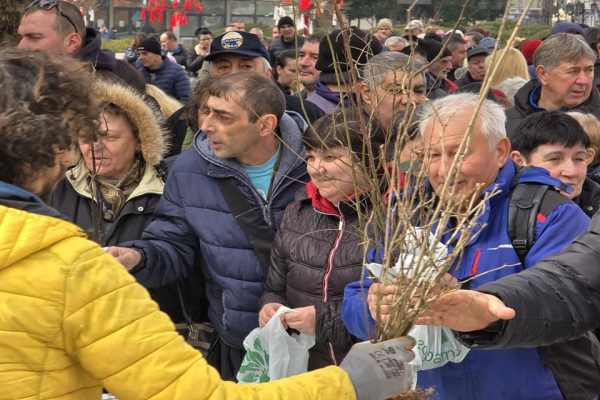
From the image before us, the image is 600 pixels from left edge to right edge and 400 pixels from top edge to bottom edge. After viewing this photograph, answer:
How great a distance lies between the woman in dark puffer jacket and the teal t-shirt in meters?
0.32

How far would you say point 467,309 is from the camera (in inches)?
89.9

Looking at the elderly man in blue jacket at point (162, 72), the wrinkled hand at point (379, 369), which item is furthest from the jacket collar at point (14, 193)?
the elderly man in blue jacket at point (162, 72)

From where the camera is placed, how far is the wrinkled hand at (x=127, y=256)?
3523 millimetres

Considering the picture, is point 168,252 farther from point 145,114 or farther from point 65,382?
point 65,382

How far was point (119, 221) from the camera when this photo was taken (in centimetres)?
395

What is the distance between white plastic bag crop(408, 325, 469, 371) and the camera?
104 inches

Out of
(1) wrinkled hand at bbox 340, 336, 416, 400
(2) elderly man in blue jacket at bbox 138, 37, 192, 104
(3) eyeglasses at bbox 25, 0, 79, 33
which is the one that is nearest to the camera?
(1) wrinkled hand at bbox 340, 336, 416, 400

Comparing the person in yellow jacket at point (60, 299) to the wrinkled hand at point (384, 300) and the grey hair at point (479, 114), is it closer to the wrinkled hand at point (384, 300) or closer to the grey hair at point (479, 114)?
the wrinkled hand at point (384, 300)

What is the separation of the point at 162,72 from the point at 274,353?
8458 mm

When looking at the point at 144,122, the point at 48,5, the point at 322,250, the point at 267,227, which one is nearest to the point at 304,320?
the point at 322,250

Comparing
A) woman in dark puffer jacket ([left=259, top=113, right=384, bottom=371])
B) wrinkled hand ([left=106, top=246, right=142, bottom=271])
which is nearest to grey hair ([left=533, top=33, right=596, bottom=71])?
woman in dark puffer jacket ([left=259, top=113, right=384, bottom=371])

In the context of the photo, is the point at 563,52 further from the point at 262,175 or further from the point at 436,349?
the point at 436,349

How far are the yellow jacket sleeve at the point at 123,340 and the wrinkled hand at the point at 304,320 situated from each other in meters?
1.38

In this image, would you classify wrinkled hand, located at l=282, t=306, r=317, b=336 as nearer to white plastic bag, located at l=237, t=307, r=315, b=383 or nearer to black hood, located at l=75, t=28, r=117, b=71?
white plastic bag, located at l=237, t=307, r=315, b=383
